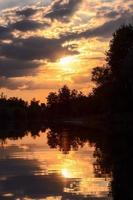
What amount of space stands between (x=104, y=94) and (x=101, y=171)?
6494cm

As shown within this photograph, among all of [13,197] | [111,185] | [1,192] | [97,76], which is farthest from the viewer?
[97,76]

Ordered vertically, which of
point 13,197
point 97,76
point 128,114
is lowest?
point 13,197

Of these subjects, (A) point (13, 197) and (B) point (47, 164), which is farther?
(B) point (47, 164)

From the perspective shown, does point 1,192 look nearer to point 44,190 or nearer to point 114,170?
point 44,190

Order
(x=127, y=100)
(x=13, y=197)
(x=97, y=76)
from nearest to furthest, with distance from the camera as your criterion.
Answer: (x=13, y=197) < (x=127, y=100) < (x=97, y=76)

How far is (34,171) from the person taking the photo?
23.8 meters

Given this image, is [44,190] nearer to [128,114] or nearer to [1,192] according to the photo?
[1,192]

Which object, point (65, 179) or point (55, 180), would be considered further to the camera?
point (65, 179)

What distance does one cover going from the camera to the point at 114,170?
74.1 ft

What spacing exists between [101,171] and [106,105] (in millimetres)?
70021

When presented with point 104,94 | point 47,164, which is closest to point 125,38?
point 104,94

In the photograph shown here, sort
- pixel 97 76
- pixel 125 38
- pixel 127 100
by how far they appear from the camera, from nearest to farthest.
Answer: pixel 127 100, pixel 125 38, pixel 97 76

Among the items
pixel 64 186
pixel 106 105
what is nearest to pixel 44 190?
pixel 64 186

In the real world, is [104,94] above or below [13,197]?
above
